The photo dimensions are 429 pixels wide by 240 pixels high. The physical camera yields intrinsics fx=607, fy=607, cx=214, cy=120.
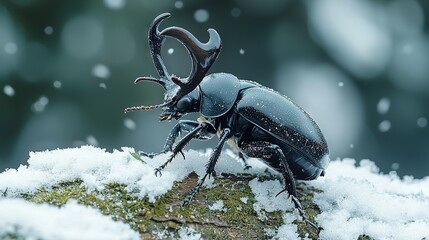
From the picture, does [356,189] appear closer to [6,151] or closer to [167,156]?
[167,156]

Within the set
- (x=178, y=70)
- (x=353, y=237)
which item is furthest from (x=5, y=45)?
(x=353, y=237)

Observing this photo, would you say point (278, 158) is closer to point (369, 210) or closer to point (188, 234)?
point (369, 210)

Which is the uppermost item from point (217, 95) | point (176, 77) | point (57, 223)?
point (217, 95)

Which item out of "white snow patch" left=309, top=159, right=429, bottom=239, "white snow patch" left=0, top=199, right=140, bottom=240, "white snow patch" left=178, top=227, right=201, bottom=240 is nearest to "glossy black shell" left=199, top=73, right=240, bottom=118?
"white snow patch" left=309, top=159, right=429, bottom=239

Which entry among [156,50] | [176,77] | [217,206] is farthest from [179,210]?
Answer: [156,50]

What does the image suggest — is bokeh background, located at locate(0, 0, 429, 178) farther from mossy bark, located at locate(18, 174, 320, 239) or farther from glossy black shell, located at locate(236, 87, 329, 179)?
mossy bark, located at locate(18, 174, 320, 239)

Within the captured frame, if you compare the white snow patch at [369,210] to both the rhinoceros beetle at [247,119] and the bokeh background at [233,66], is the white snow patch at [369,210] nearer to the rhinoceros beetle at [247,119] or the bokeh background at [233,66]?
the rhinoceros beetle at [247,119]
